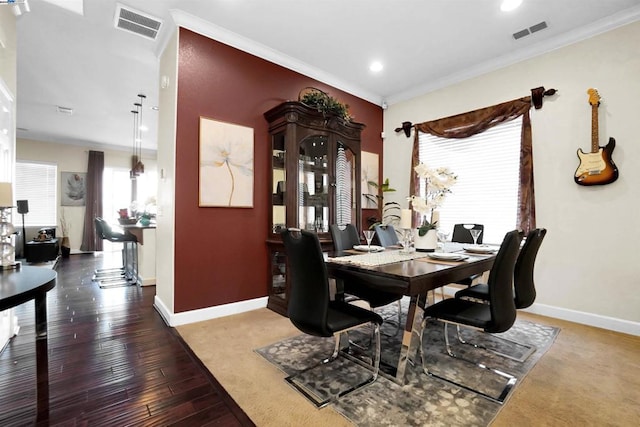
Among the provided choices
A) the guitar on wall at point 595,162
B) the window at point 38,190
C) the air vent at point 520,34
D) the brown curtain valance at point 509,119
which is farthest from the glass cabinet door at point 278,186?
the window at point 38,190

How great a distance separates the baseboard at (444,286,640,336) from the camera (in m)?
2.73

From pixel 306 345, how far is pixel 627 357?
95.4 inches

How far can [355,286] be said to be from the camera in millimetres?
2510

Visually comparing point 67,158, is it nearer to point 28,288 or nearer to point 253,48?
point 253,48

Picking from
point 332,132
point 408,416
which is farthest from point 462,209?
point 408,416

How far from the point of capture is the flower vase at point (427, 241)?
241cm

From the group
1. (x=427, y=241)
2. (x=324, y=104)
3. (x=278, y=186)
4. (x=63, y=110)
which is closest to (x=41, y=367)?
(x=278, y=186)

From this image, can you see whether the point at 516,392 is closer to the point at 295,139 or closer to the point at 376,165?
the point at 295,139

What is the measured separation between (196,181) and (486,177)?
342cm

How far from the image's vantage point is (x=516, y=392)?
1773 mm

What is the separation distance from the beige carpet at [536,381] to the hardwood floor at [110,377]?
0.40ft

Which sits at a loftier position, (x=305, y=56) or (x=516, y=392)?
(x=305, y=56)

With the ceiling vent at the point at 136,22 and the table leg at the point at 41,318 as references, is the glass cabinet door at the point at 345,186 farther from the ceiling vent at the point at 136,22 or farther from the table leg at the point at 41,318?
the table leg at the point at 41,318

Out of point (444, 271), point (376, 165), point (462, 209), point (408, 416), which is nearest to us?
point (408, 416)
